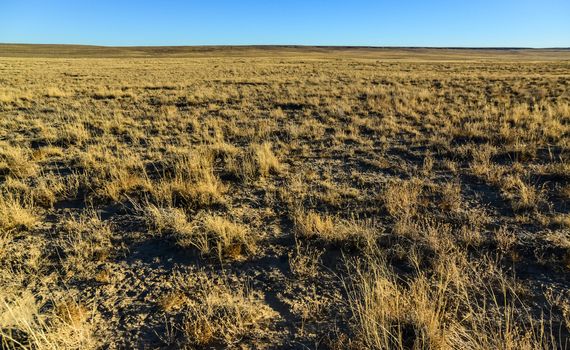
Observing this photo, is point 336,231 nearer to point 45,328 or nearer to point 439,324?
point 439,324

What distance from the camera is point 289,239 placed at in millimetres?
4219

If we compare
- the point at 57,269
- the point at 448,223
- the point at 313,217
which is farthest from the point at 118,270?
the point at 448,223

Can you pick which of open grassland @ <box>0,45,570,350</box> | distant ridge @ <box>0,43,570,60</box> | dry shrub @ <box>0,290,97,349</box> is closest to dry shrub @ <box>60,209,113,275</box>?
open grassland @ <box>0,45,570,350</box>

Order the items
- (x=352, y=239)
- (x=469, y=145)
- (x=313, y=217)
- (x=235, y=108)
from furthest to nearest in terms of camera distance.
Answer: (x=235, y=108)
(x=469, y=145)
(x=313, y=217)
(x=352, y=239)

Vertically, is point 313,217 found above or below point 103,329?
above

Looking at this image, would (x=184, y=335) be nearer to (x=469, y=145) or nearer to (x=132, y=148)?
(x=132, y=148)

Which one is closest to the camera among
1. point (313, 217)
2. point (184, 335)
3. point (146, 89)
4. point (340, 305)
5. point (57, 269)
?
point (184, 335)

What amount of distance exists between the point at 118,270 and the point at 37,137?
7.70 m

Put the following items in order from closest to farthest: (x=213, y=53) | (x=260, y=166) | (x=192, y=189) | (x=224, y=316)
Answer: (x=224, y=316) → (x=192, y=189) → (x=260, y=166) → (x=213, y=53)

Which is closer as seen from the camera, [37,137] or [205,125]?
[37,137]

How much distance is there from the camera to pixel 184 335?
271 cm

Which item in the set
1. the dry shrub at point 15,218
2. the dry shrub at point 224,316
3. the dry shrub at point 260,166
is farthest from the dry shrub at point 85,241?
the dry shrub at point 260,166

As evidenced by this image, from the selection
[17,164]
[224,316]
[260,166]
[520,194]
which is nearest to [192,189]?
[260,166]

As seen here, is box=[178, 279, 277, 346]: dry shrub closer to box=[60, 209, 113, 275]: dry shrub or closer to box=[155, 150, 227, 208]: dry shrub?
box=[60, 209, 113, 275]: dry shrub
